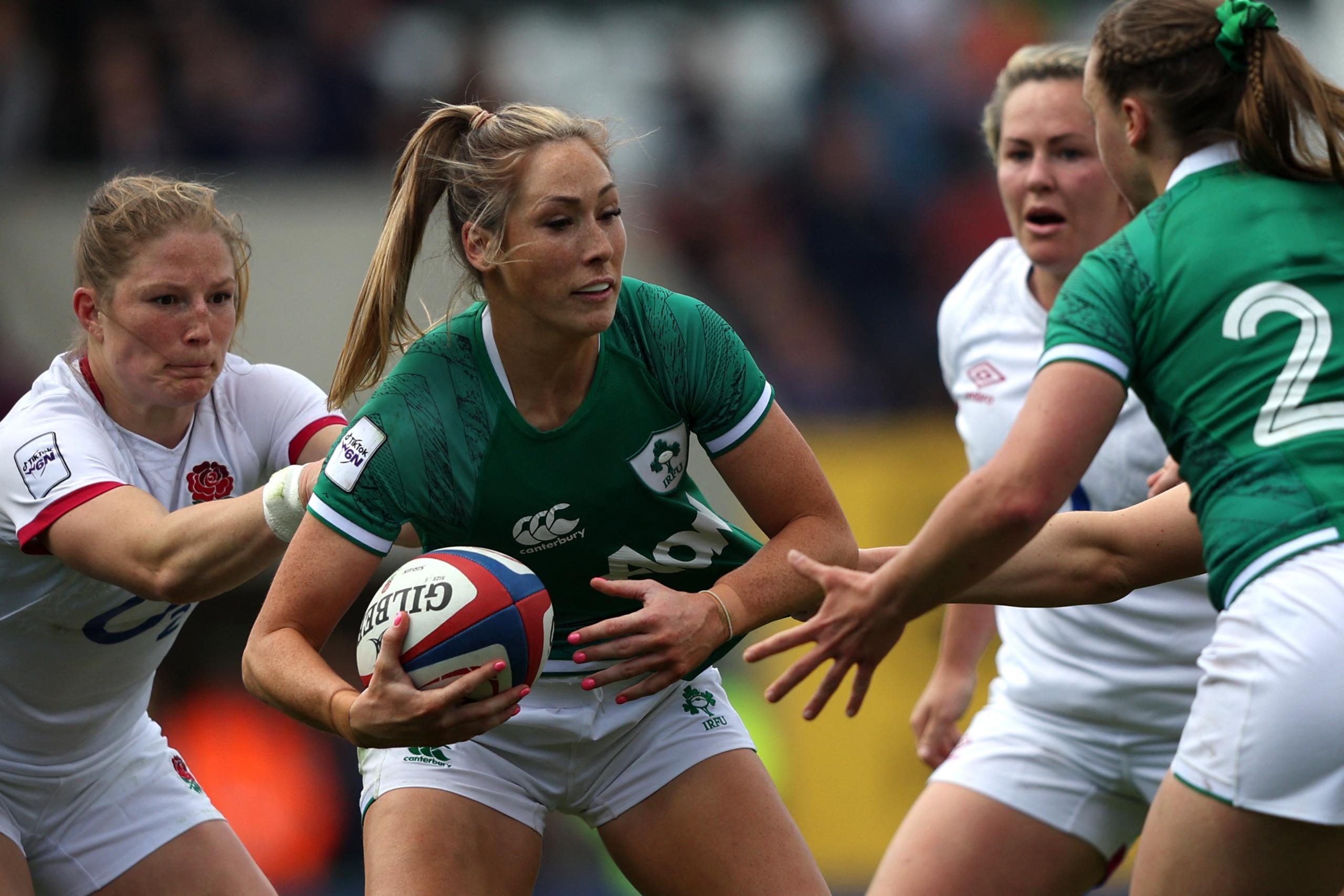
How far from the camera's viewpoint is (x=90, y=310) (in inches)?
171

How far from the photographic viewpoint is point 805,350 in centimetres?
1028

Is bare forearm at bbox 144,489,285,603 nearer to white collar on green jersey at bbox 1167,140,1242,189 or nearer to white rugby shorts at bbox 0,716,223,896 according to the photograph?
white rugby shorts at bbox 0,716,223,896

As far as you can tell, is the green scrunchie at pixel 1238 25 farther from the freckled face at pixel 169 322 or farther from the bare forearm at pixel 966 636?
the freckled face at pixel 169 322

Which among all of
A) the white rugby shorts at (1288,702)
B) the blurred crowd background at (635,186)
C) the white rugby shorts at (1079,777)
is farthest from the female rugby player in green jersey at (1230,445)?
the blurred crowd background at (635,186)

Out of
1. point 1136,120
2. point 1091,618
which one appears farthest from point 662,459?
point 1091,618

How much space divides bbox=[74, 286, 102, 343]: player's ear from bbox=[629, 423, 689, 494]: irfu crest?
166 centimetres

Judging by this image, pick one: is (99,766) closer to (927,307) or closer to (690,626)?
(690,626)

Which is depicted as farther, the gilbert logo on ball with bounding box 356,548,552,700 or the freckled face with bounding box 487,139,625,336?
the freckled face with bounding box 487,139,625,336

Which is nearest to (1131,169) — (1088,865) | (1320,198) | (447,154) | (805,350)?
(1320,198)

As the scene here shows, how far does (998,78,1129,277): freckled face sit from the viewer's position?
4977 millimetres

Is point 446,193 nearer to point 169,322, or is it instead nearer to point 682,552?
point 169,322

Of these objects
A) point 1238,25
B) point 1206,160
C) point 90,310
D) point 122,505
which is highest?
point 1238,25

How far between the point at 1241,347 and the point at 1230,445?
0.65 ft

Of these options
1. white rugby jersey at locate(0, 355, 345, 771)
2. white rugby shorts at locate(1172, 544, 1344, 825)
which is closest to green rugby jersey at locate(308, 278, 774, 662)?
white rugby jersey at locate(0, 355, 345, 771)
